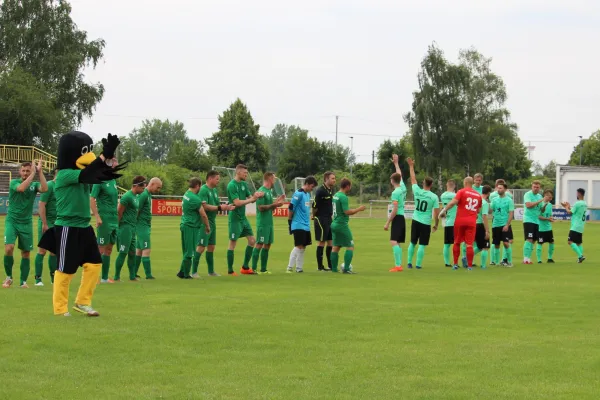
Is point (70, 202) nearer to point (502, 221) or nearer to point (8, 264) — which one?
point (8, 264)

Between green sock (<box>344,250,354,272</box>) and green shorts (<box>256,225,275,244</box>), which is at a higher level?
green shorts (<box>256,225,275,244</box>)

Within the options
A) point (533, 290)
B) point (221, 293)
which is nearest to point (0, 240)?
point (221, 293)

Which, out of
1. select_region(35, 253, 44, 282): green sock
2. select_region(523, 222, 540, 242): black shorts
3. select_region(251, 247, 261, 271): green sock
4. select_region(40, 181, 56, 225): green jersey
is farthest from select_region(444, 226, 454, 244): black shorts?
select_region(35, 253, 44, 282): green sock

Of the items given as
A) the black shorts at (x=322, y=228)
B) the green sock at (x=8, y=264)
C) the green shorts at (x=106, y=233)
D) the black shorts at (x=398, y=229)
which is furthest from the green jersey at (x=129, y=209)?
the black shorts at (x=398, y=229)

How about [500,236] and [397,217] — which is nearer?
[397,217]

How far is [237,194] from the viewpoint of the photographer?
17.6m

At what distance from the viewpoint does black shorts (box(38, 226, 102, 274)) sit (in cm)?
1070

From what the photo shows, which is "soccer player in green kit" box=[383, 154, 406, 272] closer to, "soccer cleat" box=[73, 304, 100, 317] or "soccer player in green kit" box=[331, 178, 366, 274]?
"soccer player in green kit" box=[331, 178, 366, 274]

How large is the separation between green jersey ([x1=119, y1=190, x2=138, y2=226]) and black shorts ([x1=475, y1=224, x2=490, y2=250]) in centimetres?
872

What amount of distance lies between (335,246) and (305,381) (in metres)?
11.6

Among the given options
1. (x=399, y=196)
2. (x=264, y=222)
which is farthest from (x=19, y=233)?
(x=399, y=196)

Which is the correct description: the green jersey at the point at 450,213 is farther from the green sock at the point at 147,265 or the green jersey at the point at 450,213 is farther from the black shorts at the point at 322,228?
the green sock at the point at 147,265

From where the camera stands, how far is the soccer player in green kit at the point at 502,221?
21516 millimetres

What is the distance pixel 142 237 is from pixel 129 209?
2.14ft
